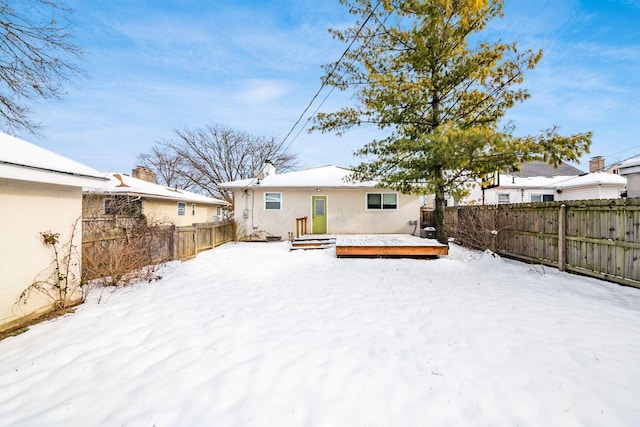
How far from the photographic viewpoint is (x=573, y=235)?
6004 millimetres

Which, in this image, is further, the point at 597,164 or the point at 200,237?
the point at 597,164

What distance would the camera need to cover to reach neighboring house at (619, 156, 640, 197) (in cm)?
557

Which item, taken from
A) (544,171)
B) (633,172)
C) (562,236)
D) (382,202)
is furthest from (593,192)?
(562,236)

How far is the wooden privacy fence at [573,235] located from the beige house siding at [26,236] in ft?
31.8

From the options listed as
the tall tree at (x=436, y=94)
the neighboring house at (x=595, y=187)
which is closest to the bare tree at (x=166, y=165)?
the tall tree at (x=436, y=94)

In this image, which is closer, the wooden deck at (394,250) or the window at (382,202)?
the wooden deck at (394,250)

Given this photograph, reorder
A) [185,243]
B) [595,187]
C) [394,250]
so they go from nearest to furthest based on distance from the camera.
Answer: [394,250] → [185,243] → [595,187]

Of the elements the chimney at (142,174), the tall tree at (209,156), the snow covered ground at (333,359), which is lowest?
the snow covered ground at (333,359)

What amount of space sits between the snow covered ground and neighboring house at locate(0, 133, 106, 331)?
0.53 meters

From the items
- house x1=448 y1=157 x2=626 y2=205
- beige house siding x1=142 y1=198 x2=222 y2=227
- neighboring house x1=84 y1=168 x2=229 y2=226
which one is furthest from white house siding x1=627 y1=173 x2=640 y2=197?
beige house siding x1=142 y1=198 x2=222 y2=227

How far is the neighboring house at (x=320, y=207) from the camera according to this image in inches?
542

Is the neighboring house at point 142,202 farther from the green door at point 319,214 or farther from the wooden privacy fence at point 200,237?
the green door at point 319,214

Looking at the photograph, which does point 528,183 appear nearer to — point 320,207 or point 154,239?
point 320,207

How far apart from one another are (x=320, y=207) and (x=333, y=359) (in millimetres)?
11298
